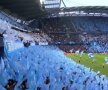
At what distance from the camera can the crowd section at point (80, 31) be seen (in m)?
57.7

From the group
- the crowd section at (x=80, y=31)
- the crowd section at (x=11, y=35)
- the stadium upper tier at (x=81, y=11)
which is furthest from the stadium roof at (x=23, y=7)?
the crowd section at (x=80, y=31)

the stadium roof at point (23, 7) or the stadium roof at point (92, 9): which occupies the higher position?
the stadium roof at point (23, 7)

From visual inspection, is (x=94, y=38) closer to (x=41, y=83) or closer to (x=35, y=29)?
(x=35, y=29)

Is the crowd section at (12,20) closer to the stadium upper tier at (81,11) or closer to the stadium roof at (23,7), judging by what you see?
the stadium roof at (23,7)

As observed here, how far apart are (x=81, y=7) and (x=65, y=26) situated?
254 inches

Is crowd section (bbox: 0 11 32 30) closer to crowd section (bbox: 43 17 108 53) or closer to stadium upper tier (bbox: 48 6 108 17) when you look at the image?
stadium upper tier (bbox: 48 6 108 17)

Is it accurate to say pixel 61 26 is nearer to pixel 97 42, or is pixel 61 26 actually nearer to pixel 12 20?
pixel 97 42

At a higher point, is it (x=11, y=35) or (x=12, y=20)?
(x=11, y=35)

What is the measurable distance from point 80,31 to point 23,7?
18335 mm

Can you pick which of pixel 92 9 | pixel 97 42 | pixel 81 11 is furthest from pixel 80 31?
pixel 92 9

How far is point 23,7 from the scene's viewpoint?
151 ft

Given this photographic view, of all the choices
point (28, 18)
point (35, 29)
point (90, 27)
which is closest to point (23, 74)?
point (28, 18)

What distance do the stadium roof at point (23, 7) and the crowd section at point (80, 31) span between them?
7071 mm

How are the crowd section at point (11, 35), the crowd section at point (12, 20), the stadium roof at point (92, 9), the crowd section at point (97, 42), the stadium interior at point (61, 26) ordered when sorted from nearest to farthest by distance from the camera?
1. the crowd section at point (11, 35)
2. the crowd section at point (12, 20)
3. the stadium interior at point (61, 26)
4. the crowd section at point (97, 42)
5. the stadium roof at point (92, 9)
